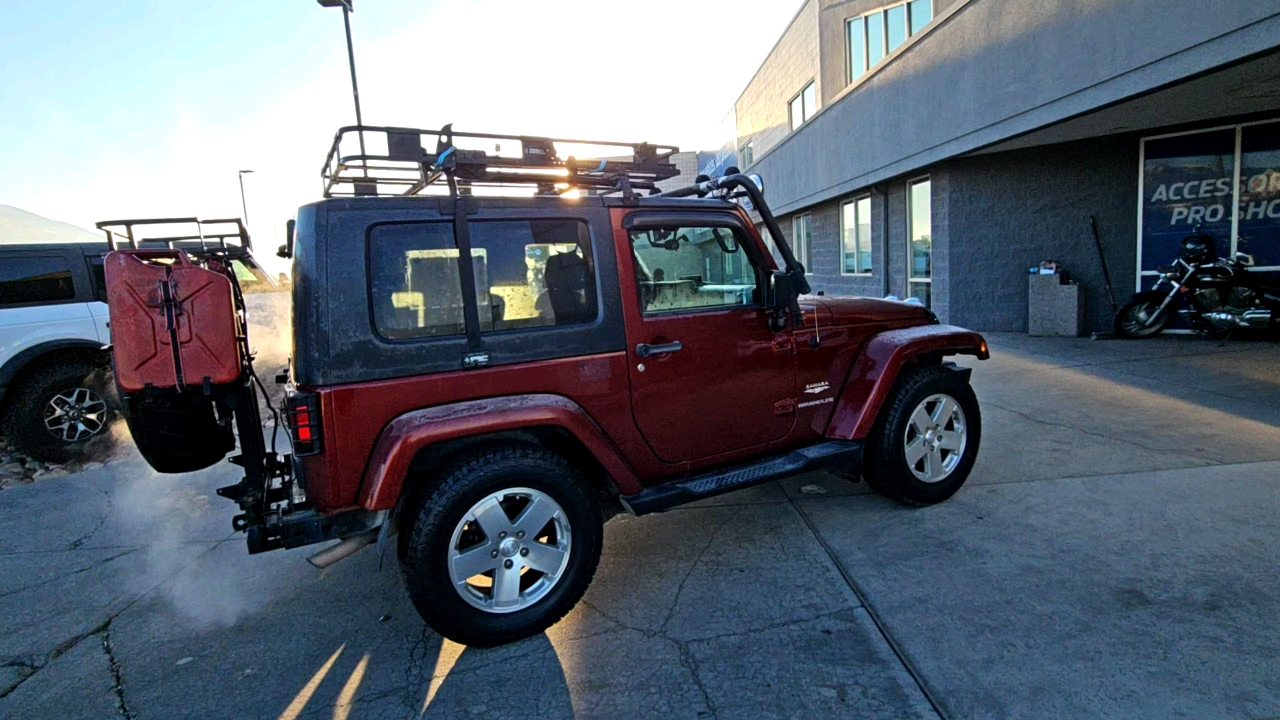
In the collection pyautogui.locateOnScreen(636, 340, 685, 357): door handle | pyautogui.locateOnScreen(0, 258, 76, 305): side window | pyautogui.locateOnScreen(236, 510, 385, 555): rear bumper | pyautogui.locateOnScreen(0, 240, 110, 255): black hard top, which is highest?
pyautogui.locateOnScreen(0, 240, 110, 255): black hard top

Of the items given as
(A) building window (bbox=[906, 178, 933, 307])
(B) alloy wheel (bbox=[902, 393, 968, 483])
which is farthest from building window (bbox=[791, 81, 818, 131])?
(B) alloy wheel (bbox=[902, 393, 968, 483])

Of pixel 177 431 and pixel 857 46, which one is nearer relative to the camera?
pixel 177 431

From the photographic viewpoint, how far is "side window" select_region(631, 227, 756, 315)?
341 cm

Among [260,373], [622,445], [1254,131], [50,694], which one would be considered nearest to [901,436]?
[622,445]

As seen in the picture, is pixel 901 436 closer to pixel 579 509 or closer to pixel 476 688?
pixel 579 509

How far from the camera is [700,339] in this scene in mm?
3441

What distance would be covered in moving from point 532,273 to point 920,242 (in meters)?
10.6

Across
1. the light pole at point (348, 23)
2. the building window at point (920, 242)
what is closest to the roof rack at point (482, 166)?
the light pole at point (348, 23)

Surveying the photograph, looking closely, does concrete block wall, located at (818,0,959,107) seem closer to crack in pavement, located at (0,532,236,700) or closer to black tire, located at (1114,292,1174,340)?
black tire, located at (1114,292,1174,340)

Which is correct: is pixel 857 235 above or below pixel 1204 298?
above

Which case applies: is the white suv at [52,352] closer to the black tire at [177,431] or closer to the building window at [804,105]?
the black tire at [177,431]

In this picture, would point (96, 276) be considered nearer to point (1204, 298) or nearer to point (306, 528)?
point (306, 528)

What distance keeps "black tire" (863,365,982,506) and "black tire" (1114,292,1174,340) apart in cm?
682

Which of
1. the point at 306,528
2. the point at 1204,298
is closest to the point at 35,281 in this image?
the point at 306,528
